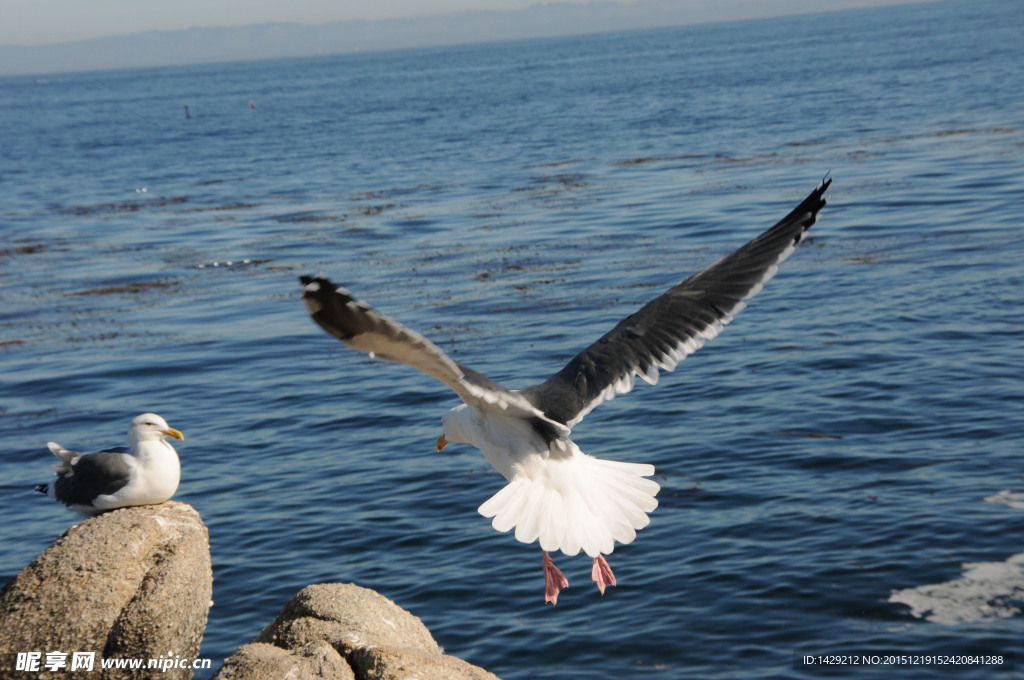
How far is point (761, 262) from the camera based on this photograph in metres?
7.26

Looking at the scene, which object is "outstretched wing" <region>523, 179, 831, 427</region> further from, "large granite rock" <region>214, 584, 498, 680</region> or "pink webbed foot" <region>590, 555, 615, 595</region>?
"large granite rock" <region>214, 584, 498, 680</region>

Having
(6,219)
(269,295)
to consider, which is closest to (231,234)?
(269,295)

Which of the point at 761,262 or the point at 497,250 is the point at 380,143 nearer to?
the point at 497,250

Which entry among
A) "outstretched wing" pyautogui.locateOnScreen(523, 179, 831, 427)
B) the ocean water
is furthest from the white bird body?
the ocean water

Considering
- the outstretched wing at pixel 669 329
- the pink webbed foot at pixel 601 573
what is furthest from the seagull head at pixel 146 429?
the pink webbed foot at pixel 601 573

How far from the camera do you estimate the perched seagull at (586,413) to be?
6.18 m

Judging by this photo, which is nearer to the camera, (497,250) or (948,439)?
(948,439)

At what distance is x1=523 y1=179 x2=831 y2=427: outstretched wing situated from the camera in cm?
685

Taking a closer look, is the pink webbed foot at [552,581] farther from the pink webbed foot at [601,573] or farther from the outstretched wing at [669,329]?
the outstretched wing at [669,329]

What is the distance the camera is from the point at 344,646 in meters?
5.68

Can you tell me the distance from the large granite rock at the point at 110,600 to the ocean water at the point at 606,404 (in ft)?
5.46

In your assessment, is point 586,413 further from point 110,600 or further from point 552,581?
point 110,600

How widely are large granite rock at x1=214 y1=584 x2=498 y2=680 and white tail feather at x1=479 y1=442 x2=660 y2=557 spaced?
80 cm

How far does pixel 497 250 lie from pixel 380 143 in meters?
26.8
